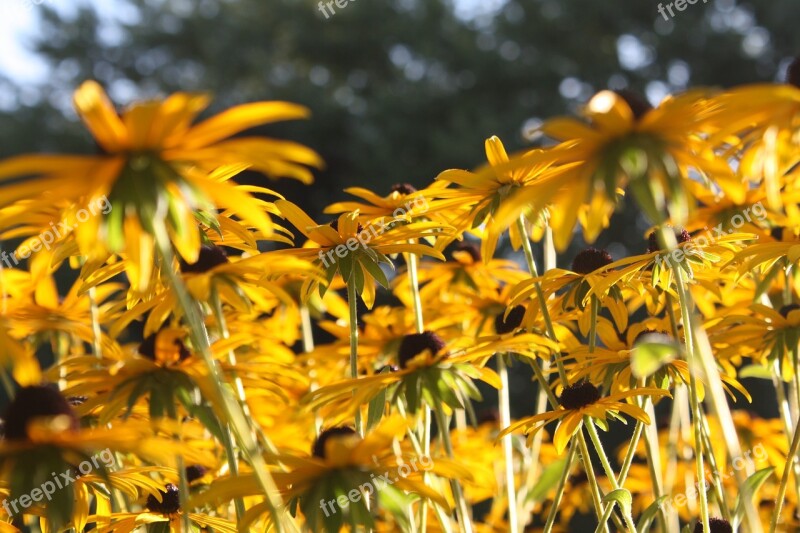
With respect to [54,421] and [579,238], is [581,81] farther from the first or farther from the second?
[54,421]

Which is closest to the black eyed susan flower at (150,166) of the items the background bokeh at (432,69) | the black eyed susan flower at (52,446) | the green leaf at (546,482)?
the black eyed susan flower at (52,446)

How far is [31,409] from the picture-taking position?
1.07 metres

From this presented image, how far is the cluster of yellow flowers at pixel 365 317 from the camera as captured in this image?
3.05 ft

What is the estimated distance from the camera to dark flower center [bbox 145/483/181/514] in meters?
1.46

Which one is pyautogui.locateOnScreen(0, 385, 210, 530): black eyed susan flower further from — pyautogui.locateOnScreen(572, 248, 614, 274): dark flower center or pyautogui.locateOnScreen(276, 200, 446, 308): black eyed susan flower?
pyautogui.locateOnScreen(572, 248, 614, 274): dark flower center

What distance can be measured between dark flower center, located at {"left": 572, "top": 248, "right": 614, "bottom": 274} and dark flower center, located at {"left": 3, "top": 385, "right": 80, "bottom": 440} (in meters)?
0.86

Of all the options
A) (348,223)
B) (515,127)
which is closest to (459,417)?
(348,223)

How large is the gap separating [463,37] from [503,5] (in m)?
0.75

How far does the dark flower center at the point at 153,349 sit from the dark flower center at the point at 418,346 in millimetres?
322

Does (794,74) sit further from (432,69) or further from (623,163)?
(432,69)

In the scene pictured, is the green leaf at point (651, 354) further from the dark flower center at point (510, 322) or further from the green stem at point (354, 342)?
the dark flower center at point (510, 322)

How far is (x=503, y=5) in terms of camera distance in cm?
844

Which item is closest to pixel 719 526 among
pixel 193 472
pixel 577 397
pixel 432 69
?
pixel 577 397

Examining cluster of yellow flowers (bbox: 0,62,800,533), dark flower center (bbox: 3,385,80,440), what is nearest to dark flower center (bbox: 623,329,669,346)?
cluster of yellow flowers (bbox: 0,62,800,533)
